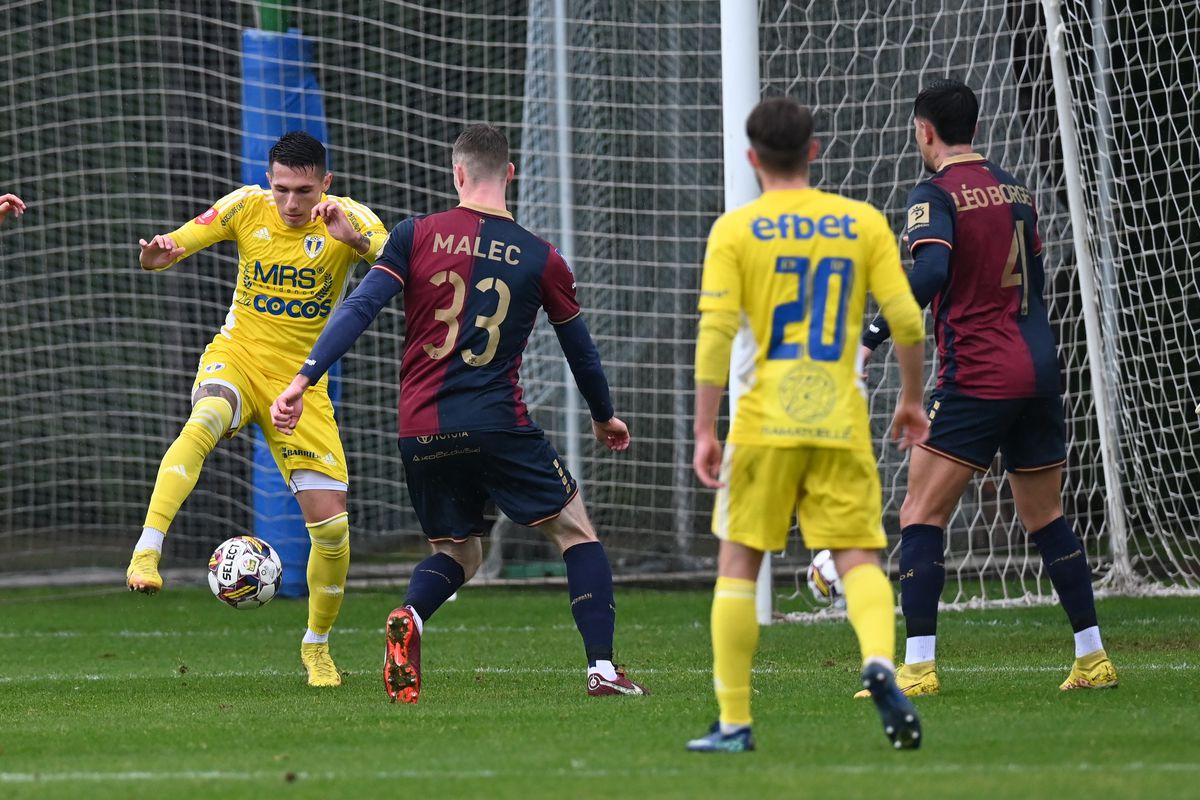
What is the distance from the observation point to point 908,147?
11.4 metres

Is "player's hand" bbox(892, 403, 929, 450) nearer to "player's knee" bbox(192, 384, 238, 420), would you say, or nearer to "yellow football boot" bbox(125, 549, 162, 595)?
"yellow football boot" bbox(125, 549, 162, 595)

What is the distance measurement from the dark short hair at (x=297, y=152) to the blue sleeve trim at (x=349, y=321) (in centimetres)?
113

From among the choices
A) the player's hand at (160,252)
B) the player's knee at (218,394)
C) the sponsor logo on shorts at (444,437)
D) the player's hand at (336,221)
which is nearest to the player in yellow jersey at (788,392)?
the sponsor logo on shorts at (444,437)

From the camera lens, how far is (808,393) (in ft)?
16.0

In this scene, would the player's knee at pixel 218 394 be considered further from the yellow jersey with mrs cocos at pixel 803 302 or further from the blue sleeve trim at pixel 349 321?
the yellow jersey with mrs cocos at pixel 803 302

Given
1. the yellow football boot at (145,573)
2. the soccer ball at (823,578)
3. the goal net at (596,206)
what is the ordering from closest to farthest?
the yellow football boot at (145,573), the soccer ball at (823,578), the goal net at (596,206)

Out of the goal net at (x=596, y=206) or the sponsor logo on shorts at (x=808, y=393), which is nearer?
the sponsor logo on shorts at (x=808, y=393)

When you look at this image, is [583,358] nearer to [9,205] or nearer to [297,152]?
[297,152]

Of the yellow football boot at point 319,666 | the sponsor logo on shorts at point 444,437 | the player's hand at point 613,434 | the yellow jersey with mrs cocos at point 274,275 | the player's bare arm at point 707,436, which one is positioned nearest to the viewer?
the player's bare arm at point 707,436

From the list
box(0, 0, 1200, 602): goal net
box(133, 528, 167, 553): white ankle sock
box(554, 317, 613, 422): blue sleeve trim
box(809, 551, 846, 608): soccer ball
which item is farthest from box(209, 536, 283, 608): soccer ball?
box(0, 0, 1200, 602): goal net

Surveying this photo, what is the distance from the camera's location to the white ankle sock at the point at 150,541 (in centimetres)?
675

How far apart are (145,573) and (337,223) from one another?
1.62 m

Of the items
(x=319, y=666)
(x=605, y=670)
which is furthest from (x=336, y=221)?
(x=605, y=670)

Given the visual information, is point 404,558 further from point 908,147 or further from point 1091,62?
point 1091,62
